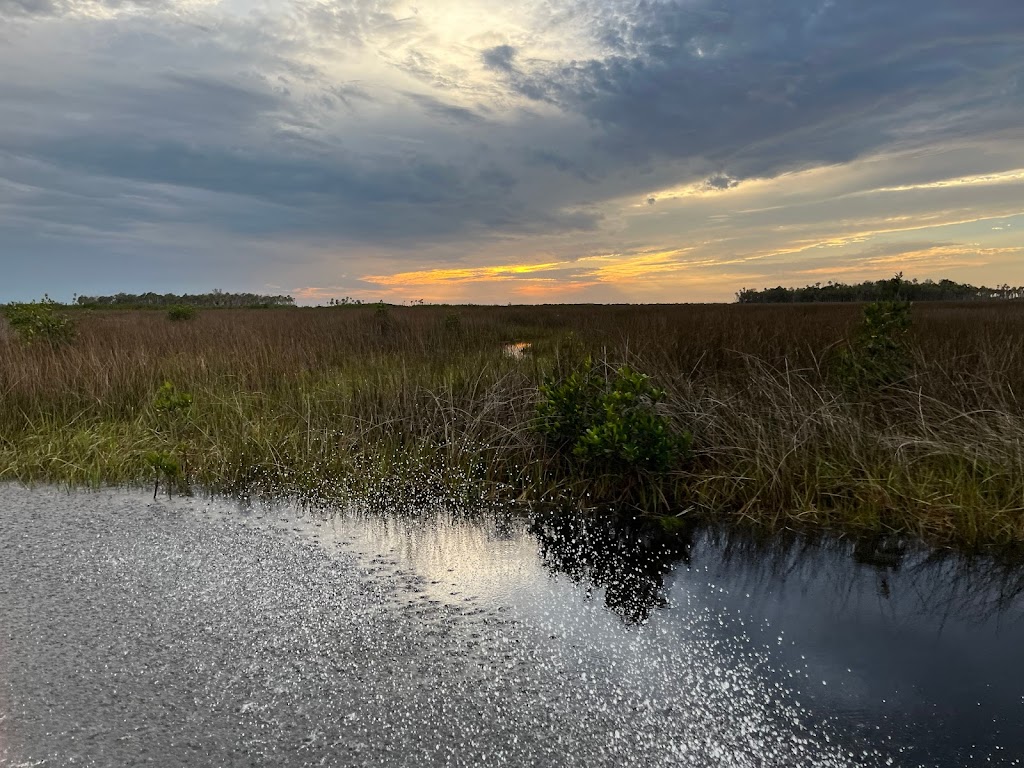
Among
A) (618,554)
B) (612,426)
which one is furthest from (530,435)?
(618,554)

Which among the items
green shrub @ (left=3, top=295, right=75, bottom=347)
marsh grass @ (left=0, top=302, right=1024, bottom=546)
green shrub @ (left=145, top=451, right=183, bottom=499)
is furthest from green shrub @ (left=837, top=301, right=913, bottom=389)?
green shrub @ (left=3, top=295, right=75, bottom=347)

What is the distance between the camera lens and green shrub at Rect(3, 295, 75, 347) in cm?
1030

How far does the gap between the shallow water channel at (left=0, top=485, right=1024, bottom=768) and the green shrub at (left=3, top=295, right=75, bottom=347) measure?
8118mm

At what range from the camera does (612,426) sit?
15.8 feet

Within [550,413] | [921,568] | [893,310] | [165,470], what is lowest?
[921,568]

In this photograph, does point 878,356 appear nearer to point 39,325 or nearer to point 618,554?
point 618,554

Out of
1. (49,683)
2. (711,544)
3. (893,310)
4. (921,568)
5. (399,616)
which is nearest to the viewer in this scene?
(49,683)

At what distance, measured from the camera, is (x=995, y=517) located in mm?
4289

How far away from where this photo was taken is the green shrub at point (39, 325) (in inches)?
406

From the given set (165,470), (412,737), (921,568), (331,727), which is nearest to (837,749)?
(412,737)

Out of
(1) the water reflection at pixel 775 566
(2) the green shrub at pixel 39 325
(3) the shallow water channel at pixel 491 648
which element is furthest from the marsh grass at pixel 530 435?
(2) the green shrub at pixel 39 325

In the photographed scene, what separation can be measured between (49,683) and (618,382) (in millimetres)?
4317

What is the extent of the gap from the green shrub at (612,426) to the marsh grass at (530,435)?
17 cm

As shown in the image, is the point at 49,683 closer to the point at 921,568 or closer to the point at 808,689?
the point at 808,689
